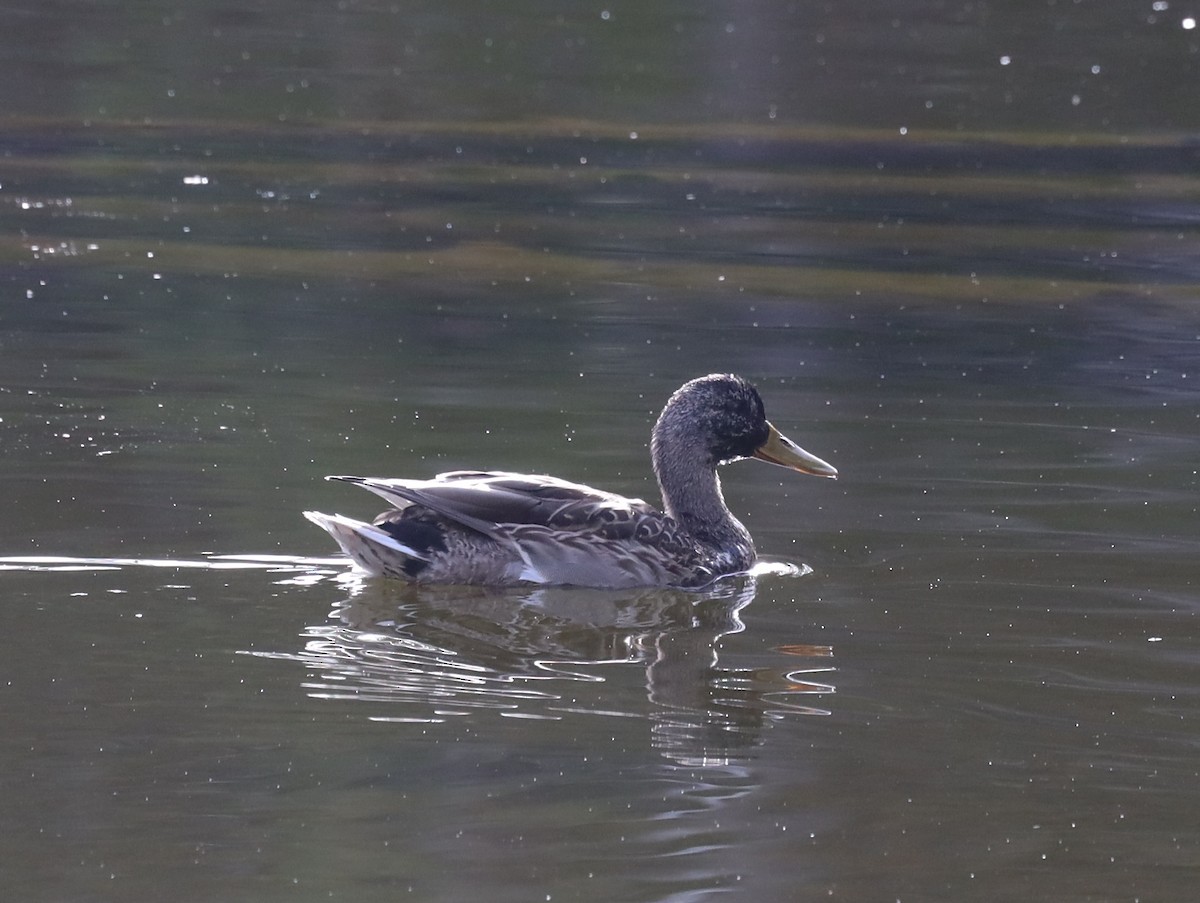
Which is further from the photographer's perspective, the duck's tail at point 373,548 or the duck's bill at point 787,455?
the duck's bill at point 787,455

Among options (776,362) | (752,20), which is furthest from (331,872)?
(752,20)

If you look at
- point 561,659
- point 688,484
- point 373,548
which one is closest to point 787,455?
point 688,484

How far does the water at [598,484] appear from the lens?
5.68 metres

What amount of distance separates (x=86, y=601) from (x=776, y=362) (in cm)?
609

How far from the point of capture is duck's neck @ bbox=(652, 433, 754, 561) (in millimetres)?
8859

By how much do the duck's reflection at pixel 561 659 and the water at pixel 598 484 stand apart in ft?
0.09

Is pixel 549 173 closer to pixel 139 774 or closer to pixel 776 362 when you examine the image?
pixel 776 362

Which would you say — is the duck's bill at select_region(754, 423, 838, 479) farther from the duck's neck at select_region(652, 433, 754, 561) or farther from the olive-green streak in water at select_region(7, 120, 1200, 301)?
the olive-green streak in water at select_region(7, 120, 1200, 301)

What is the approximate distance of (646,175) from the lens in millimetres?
19969

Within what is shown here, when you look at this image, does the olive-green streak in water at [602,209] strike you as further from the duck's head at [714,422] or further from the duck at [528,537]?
the duck at [528,537]

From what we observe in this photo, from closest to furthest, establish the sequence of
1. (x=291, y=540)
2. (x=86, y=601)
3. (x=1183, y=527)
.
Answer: (x=86, y=601), (x=291, y=540), (x=1183, y=527)

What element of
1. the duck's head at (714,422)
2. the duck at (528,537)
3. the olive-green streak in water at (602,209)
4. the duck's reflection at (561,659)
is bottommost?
the duck's reflection at (561,659)

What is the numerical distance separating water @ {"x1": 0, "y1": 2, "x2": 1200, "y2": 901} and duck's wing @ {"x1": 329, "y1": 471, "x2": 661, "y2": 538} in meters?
0.29

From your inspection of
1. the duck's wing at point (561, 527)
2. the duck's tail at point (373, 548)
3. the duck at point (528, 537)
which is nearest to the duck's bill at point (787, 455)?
the duck at point (528, 537)
